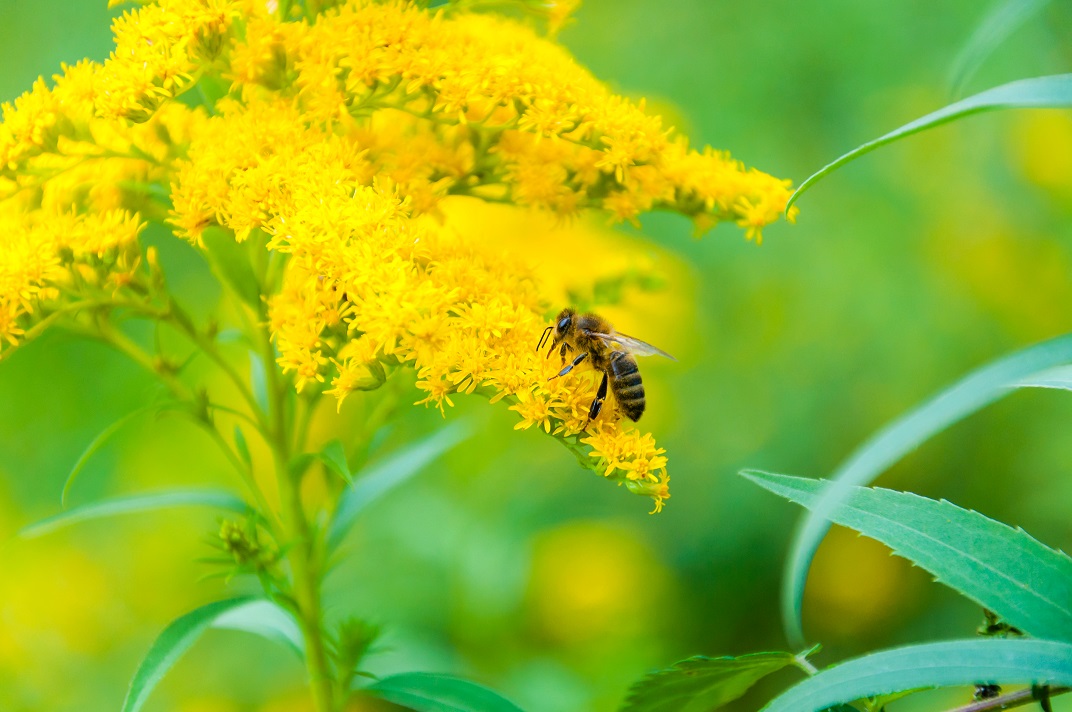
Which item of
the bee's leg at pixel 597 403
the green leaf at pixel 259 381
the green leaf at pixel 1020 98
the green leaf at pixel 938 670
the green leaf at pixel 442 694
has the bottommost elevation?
the green leaf at pixel 938 670

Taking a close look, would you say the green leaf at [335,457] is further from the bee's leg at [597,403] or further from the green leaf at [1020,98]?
the green leaf at [1020,98]

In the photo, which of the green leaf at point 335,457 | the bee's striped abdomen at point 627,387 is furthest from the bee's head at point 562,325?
the green leaf at point 335,457

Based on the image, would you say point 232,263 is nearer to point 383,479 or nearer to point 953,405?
point 383,479

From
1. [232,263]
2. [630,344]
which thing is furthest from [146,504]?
[630,344]

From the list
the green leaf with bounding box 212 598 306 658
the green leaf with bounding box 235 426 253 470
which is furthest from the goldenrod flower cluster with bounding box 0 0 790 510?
the green leaf with bounding box 212 598 306 658

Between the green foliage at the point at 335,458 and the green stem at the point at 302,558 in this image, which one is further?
the green stem at the point at 302,558

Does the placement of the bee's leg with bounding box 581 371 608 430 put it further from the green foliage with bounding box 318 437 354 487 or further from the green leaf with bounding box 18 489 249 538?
the green leaf with bounding box 18 489 249 538

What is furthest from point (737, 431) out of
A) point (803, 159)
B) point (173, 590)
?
point (173, 590)
